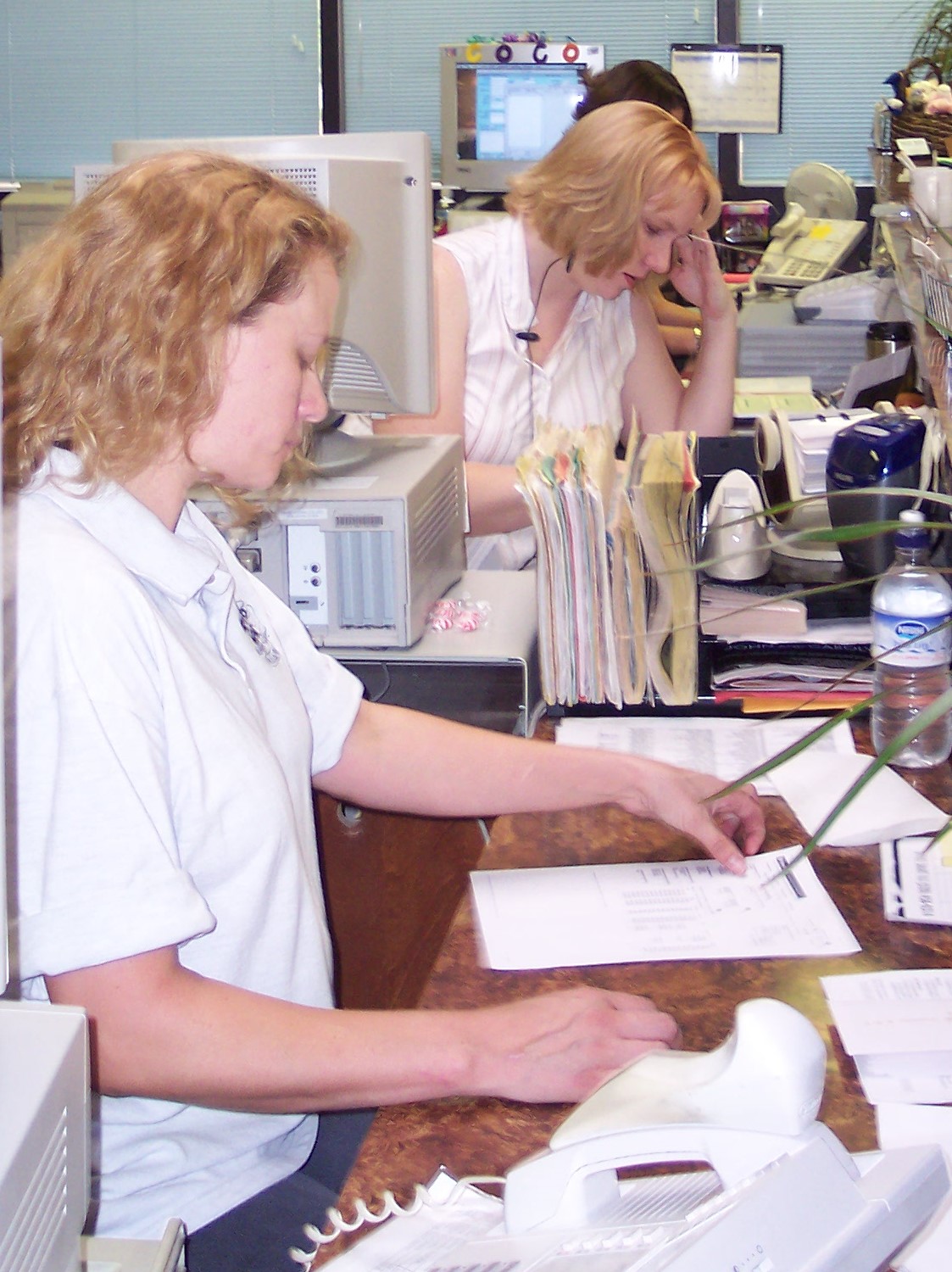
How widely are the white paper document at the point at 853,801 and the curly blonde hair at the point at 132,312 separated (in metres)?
0.69

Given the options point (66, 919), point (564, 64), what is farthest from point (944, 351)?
point (564, 64)

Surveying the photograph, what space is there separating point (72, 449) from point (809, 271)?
3130 mm

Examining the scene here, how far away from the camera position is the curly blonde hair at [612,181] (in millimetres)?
2332

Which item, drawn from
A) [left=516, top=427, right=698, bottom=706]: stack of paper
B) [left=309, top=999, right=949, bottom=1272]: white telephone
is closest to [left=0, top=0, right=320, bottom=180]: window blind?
[left=516, top=427, right=698, bottom=706]: stack of paper

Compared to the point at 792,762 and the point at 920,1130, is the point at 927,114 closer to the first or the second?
the point at 792,762

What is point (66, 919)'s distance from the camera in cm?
90

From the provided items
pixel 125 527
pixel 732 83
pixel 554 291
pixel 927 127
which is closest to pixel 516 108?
pixel 732 83

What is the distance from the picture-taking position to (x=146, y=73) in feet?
17.2

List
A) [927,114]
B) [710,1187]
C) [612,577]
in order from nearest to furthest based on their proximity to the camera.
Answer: [710,1187], [612,577], [927,114]

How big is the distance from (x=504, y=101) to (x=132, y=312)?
12.9ft

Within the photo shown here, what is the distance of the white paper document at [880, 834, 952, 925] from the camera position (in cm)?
119

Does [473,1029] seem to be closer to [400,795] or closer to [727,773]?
[400,795]

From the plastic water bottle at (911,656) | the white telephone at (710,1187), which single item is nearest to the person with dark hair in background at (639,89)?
the plastic water bottle at (911,656)

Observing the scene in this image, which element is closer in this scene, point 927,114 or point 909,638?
point 909,638
